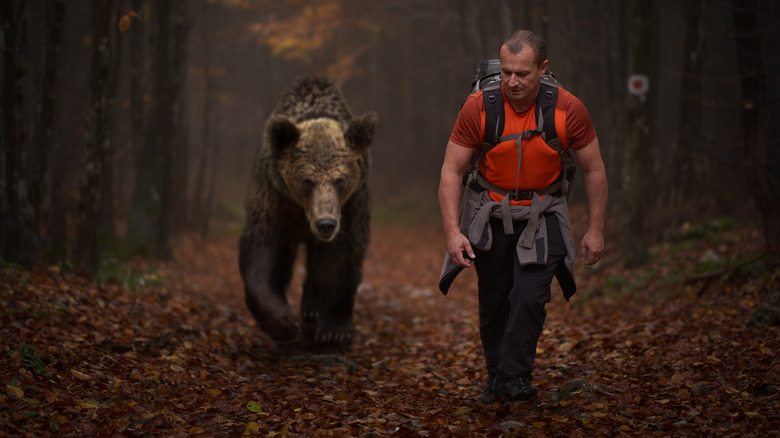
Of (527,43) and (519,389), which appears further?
(519,389)

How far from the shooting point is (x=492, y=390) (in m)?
4.71

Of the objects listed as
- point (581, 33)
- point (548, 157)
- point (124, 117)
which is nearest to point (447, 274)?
point (548, 157)

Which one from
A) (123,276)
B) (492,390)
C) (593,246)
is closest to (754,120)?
(593,246)

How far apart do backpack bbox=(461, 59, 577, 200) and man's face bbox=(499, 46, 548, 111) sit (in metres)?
0.14

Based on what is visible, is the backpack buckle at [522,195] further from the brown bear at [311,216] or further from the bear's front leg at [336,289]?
the bear's front leg at [336,289]

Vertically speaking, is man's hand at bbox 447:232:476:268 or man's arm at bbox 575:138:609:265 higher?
man's arm at bbox 575:138:609:265

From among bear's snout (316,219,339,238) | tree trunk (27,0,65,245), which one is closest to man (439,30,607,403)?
bear's snout (316,219,339,238)

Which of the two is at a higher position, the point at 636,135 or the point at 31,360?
the point at 636,135

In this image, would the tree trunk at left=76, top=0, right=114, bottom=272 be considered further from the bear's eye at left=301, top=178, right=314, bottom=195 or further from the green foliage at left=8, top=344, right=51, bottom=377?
the green foliage at left=8, top=344, right=51, bottom=377

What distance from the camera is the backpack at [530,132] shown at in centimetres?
429

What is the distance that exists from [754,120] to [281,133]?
568cm

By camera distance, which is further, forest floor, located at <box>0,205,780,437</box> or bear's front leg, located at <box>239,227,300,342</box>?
bear's front leg, located at <box>239,227,300,342</box>

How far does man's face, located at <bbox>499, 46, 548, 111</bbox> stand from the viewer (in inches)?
163

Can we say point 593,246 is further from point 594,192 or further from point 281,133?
point 281,133
